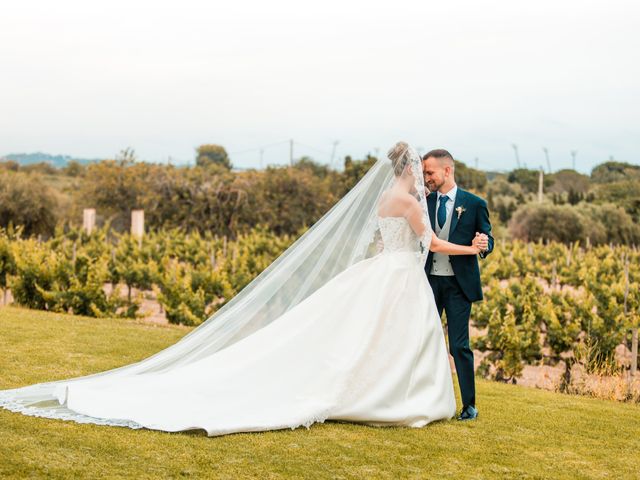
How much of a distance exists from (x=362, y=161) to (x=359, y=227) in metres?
39.3

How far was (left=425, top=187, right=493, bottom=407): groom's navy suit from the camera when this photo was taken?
5.43 m

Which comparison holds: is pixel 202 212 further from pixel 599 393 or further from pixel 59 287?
pixel 599 393

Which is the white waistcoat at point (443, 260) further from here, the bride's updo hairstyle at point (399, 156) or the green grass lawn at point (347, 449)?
the green grass lawn at point (347, 449)

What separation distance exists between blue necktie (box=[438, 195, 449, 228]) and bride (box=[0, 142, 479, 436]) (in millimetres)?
241

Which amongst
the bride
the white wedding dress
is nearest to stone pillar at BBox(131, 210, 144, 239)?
the bride

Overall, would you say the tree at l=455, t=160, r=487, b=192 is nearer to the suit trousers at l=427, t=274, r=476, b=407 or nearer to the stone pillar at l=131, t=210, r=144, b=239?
the stone pillar at l=131, t=210, r=144, b=239

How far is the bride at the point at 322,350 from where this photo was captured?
197 inches

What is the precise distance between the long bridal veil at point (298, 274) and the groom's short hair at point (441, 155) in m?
0.10

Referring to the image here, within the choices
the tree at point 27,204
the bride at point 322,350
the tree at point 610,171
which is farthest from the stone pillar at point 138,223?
the tree at point 610,171

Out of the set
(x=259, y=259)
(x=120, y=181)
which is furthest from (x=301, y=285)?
(x=120, y=181)

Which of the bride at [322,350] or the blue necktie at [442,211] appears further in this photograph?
the blue necktie at [442,211]

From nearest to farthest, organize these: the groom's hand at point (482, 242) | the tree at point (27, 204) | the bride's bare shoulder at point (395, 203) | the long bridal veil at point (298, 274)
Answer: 1. the groom's hand at point (482, 242)
2. the bride's bare shoulder at point (395, 203)
3. the long bridal veil at point (298, 274)
4. the tree at point (27, 204)

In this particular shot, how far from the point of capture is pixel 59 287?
46.6 ft

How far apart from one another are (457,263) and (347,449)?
60.1 inches
